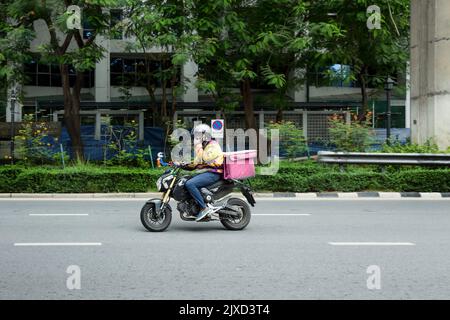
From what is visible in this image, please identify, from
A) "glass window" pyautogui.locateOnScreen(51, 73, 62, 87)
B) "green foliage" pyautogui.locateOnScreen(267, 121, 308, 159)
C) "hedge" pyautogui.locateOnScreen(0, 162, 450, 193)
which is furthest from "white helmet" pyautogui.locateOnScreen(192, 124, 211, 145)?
"glass window" pyautogui.locateOnScreen(51, 73, 62, 87)

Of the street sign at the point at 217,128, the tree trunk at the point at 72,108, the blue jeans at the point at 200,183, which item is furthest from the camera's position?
the tree trunk at the point at 72,108

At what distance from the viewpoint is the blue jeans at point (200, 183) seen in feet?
32.9

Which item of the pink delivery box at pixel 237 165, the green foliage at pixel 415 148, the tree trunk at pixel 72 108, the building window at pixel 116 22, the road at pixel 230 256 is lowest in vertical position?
the road at pixel 230 256

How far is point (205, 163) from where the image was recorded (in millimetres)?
10203

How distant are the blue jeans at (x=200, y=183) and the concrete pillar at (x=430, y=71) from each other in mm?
13415

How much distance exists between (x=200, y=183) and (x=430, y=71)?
14.0 metres

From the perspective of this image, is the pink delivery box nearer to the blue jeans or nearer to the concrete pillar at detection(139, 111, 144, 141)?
the blue jeans

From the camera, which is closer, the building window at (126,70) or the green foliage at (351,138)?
the green foliage at (351,138)

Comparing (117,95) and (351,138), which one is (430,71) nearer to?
(351,138)

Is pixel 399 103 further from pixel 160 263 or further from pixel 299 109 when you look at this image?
pixel 160 263

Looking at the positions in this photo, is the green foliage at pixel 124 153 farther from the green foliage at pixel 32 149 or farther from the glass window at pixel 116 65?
the glass window at pixel 116 65

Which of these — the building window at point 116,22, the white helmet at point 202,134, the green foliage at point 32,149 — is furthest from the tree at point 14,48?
the white helmet at point 202,134

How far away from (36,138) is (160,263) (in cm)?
1361
